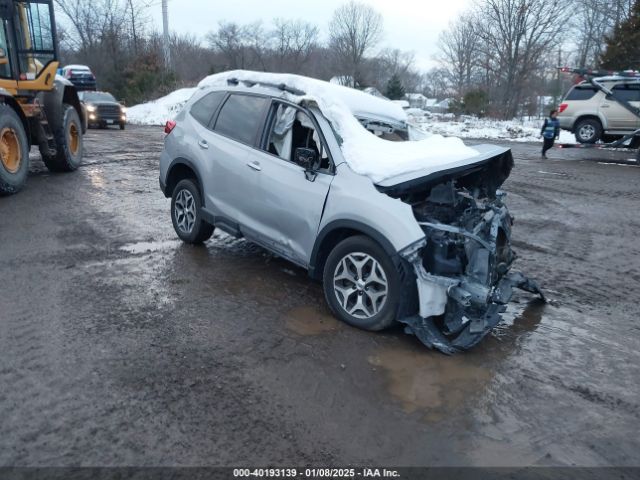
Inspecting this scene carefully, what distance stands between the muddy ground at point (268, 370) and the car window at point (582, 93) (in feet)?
46.1

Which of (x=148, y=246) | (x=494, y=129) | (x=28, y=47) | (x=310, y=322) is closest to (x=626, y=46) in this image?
(x=494, y=129)

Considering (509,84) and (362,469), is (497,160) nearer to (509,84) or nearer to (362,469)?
(362,469)

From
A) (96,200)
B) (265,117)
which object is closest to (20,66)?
(96,200)

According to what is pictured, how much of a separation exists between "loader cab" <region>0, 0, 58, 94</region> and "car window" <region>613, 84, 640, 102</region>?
17.0 meters

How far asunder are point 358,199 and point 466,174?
4.03 ft

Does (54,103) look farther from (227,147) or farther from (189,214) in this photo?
(227,147)

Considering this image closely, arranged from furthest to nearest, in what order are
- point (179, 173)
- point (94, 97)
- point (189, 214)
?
point (94, 97) → point (179, 173) → point (189, 214)

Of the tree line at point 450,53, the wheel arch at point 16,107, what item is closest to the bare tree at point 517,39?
the tree line at point 450,53

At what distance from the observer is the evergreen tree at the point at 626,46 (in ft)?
82.5

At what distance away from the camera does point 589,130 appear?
1820 centimetres

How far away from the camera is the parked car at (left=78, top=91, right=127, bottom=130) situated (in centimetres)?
2191

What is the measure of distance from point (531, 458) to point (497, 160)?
9.55ft

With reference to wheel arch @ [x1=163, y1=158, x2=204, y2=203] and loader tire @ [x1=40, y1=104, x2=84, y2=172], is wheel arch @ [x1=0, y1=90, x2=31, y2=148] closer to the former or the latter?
loader tire @ [x1=40, y1=104, x2=84, y2=172]

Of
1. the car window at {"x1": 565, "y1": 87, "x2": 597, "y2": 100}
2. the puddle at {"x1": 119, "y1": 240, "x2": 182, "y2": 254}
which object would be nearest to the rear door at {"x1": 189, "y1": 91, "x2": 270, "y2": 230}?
the puddle at {"x1": 119, "y1": 240, "x2": 182, "y2": 254}
